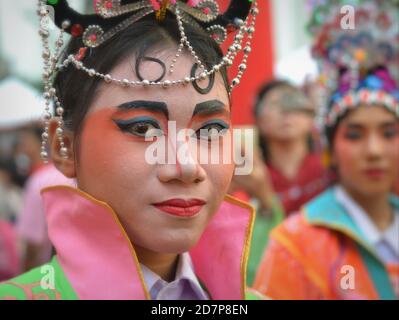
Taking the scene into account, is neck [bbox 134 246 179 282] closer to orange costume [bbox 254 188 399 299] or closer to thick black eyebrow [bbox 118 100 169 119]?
thick black eyebrow [bbox 118 100 169 119]

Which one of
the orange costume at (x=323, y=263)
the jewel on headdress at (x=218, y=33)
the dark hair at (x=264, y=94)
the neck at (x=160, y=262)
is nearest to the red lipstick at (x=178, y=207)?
the neck at (x=160, y=262)

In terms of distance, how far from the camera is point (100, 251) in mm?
1603

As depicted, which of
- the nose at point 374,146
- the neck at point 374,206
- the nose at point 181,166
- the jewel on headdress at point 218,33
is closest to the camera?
the nose at point 181,166

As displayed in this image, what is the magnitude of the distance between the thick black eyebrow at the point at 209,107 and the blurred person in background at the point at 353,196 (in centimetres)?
128

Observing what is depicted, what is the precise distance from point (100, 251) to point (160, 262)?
0.62 ft

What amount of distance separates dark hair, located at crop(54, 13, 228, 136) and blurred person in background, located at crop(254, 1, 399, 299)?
1.36 m

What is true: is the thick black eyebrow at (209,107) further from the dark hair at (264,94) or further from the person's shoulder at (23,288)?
the dark hair at (264,94)

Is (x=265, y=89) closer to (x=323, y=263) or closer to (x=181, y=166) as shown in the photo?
(x=323, y=263)

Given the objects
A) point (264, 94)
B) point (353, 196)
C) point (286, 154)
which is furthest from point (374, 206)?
point (264, 94)

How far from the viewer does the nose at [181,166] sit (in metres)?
1.50

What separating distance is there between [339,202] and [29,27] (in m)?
2.09

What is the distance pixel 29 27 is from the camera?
155 inches

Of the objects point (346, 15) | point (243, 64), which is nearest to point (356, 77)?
point (346, 15)
